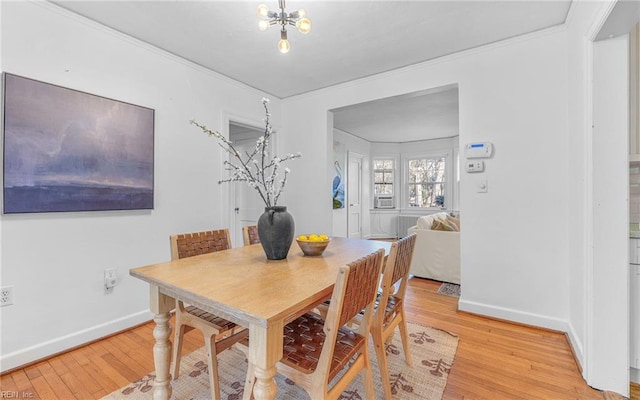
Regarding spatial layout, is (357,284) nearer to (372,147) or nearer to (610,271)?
(610,271)

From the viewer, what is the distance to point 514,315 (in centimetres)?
247

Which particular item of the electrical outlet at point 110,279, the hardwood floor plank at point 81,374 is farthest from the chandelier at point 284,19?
the hardwood floor plank at point 81,374

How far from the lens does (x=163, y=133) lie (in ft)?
8.65

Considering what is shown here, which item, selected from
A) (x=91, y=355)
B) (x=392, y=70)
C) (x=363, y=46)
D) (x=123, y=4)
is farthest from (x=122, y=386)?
(x=392, y=70)

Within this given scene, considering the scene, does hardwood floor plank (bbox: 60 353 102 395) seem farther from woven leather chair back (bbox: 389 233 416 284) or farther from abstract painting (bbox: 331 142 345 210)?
abstract painting (bbox: 331 142 345 210)

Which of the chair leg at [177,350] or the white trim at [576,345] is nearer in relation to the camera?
the chair leg at [177,350]

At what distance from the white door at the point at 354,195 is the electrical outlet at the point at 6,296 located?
17.0ft

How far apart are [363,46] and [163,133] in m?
1.97

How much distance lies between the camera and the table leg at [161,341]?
1.40 m

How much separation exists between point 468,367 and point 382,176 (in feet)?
19.3

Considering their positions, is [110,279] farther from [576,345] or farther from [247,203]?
[576,345]

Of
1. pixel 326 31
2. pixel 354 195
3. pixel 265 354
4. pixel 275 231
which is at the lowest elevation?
pixel 265 354

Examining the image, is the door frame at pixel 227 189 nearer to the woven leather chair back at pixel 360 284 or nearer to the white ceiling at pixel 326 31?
the white ceiling at pixel 326 31

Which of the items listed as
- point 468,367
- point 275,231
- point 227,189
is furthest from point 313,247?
point 227,189
